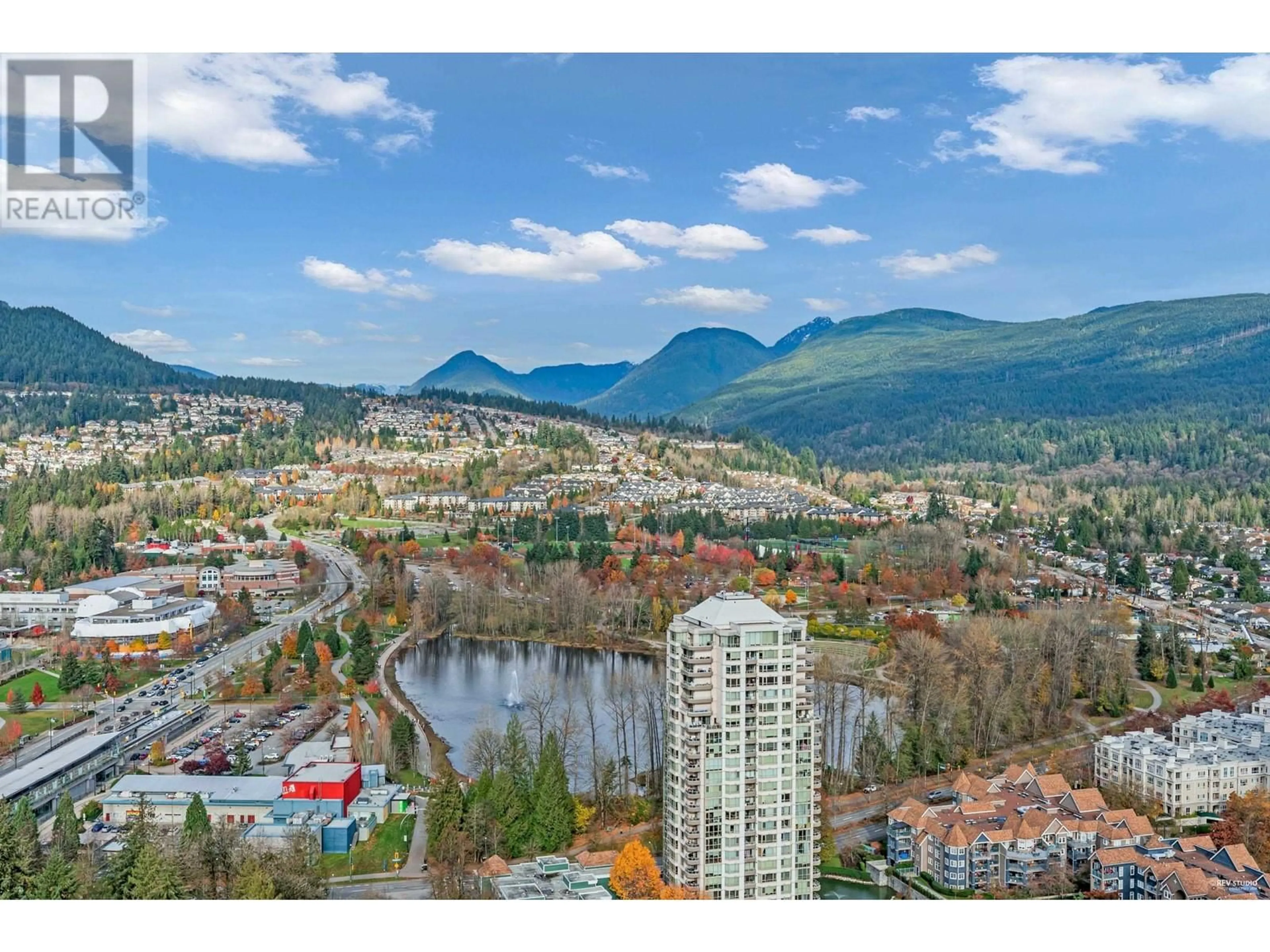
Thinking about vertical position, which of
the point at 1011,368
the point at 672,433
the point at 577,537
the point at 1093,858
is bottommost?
the point at 1093,858

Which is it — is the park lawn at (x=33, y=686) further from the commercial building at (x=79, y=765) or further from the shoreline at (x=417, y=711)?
the shoreline at (x=417, y=711)

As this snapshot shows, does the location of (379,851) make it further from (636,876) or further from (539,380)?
(539,380)

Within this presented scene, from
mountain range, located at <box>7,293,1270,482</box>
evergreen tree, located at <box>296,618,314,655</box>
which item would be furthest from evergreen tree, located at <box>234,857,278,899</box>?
mountain range, located at <box>7,293,1270,482</box>

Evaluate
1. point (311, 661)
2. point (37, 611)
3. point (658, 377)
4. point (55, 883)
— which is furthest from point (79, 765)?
point (658, 377)

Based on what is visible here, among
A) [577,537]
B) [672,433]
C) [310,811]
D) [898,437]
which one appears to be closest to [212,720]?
[310,811]

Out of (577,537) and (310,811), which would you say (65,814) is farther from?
(577,537)

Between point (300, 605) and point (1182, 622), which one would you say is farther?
point (300, 605)

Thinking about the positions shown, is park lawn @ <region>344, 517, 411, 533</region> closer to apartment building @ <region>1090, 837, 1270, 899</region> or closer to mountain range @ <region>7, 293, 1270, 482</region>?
mountain range @ <region>7, 293, 1270, 482</region>
